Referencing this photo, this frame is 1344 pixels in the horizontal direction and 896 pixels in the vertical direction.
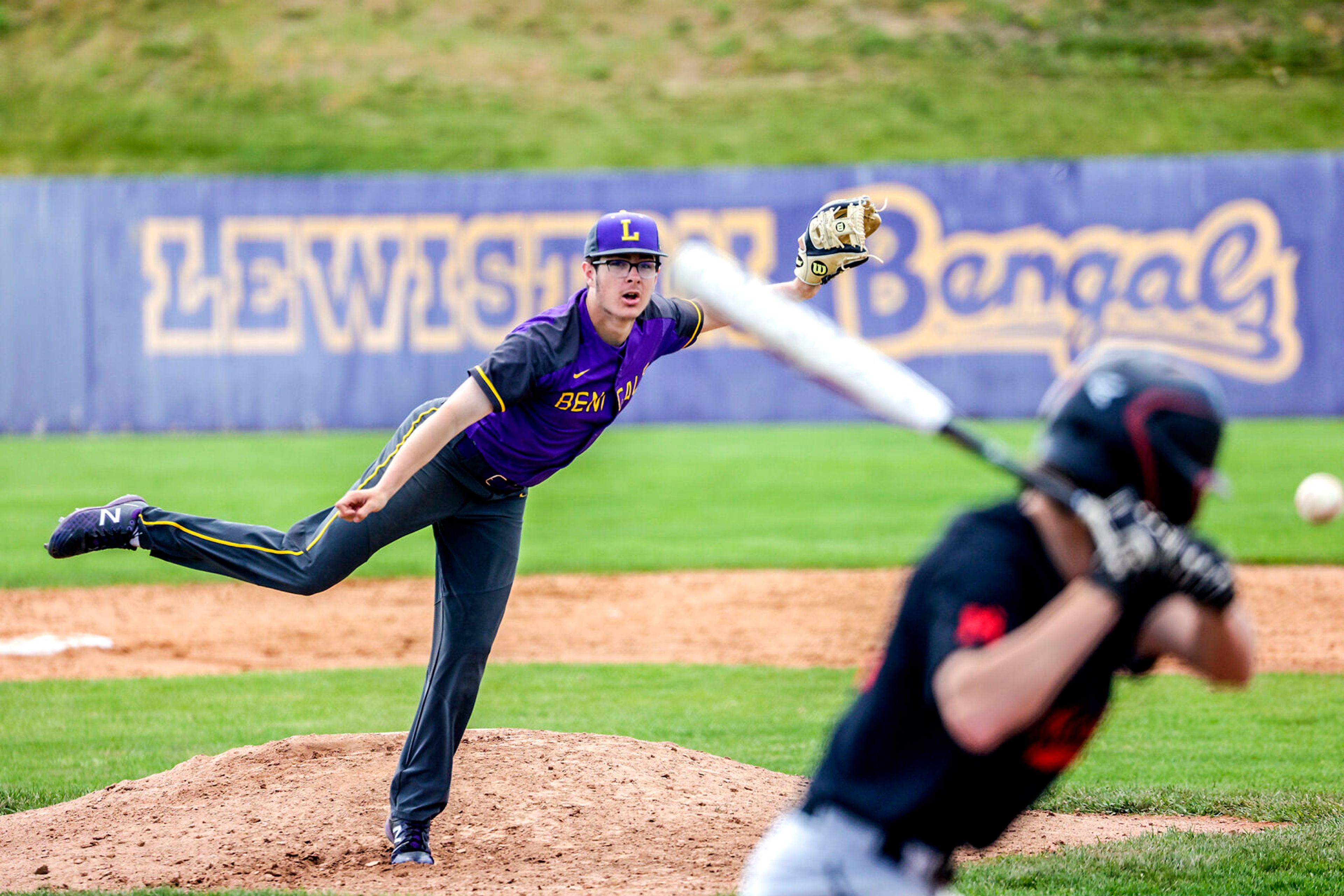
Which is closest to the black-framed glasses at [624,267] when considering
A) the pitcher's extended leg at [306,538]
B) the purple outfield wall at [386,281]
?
the pitcher's extended leg at [306,538]

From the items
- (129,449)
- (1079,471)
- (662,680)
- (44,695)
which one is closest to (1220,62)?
Result: (129,449)

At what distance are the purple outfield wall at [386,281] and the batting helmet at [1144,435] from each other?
60.2 feet

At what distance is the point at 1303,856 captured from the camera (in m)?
5.09

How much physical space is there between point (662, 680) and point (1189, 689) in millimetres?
3181

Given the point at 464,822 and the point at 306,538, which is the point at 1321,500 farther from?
the point at 306,538

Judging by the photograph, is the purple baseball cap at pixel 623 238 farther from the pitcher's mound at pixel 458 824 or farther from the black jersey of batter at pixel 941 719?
the black jersey of batter at pixel 941 719

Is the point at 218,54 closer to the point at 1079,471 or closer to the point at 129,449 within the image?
the point at 129,449

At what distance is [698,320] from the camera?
5629 mm

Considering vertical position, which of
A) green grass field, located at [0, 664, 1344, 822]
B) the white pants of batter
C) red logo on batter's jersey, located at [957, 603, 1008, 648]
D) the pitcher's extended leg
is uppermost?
red logo on batter's jersey, located at [957, 603, 1008, 648]

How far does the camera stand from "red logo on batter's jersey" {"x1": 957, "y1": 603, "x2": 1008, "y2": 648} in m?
2.33

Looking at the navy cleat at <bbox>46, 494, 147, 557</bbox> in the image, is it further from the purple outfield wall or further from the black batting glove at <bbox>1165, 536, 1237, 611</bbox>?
the purple outfield wall

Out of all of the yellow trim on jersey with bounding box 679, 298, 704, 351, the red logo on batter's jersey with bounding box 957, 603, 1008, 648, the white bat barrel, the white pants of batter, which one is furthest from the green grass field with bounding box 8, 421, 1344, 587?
the red logo on batter's jersey with bounding box 957, 603, 1008, 648

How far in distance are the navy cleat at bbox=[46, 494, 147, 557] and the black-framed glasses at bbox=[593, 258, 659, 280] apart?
201 cm

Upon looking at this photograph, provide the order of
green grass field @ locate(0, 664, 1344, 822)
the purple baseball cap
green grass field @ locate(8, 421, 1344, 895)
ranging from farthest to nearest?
1. green grass field @ locate(0, 664, 1344, 822)
2. green grass field @ locate(8, 421, 1344, 895)
3. the purple baseball cap
